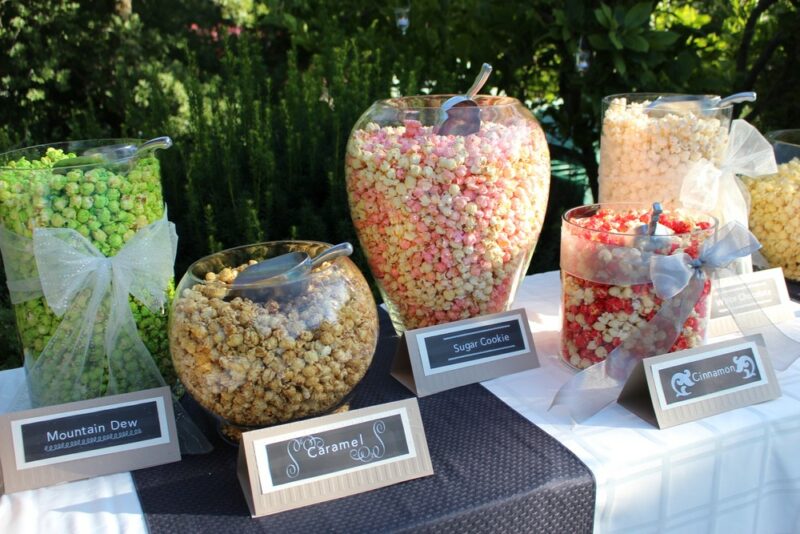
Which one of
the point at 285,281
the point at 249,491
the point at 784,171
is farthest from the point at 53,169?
the point at 784,171

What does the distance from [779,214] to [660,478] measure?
0.57 meters

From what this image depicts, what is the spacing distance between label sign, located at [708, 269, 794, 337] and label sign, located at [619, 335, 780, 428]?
67mm

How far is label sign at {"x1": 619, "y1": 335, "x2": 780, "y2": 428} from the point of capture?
0.80 metres

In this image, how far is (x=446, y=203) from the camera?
2.89 feet

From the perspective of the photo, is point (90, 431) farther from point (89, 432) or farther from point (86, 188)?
point (86, 188)

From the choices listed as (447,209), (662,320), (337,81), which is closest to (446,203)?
(447,209)

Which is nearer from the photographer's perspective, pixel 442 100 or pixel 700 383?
pixel 700 383

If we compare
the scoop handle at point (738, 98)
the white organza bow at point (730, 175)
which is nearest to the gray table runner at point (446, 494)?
the white organza bow at point (730, 175)

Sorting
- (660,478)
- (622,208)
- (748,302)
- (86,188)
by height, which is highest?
(86,188)

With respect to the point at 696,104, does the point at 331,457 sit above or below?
below

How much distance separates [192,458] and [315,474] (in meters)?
0.16

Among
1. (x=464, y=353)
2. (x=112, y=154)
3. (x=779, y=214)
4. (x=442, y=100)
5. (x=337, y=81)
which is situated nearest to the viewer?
(x=112, y=154)

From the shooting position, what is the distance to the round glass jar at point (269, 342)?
697 mm

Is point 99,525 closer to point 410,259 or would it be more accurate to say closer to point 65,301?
point 65,301
